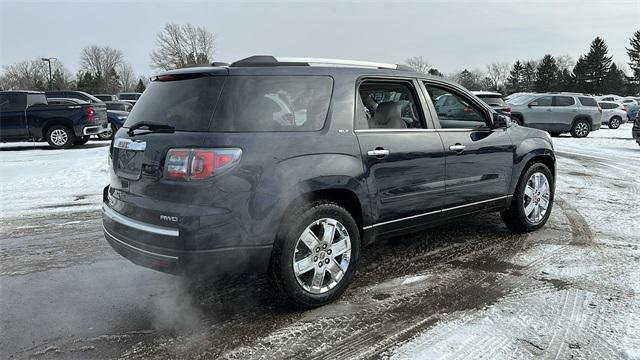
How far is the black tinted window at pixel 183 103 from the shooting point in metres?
3.16

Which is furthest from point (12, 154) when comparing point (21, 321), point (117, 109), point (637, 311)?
point (637, 311)

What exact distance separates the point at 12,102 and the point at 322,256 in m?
14.2

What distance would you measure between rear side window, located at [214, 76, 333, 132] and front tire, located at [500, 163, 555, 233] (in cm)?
270

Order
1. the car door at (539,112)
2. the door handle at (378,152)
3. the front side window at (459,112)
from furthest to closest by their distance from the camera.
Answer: the car door at (539,112) → the front side window at (459,112) → the door handle at (378,152)

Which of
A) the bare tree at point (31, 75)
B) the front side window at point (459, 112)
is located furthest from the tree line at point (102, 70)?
the front side window at point (459, 112)

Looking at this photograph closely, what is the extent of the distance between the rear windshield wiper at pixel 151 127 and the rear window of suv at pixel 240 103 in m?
0.04

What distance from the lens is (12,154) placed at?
1281 cm

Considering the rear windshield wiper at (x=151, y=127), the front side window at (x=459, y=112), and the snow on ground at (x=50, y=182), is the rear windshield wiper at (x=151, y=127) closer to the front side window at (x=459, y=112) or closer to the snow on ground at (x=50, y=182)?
the front side window at (x=459, y=112)

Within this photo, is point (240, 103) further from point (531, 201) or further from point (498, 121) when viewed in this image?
point (531, 201)

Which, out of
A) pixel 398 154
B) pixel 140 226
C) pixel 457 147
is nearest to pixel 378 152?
pixel 398 154

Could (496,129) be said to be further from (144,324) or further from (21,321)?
(21,321)

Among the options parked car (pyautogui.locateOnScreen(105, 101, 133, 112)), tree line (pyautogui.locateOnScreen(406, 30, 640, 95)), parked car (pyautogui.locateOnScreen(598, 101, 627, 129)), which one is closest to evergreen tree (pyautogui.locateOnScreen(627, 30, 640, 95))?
tree line (pyautogui.locateOnScreen(406, 30, 640, 95))

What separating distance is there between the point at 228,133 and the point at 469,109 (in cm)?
278

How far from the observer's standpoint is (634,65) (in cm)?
7250
